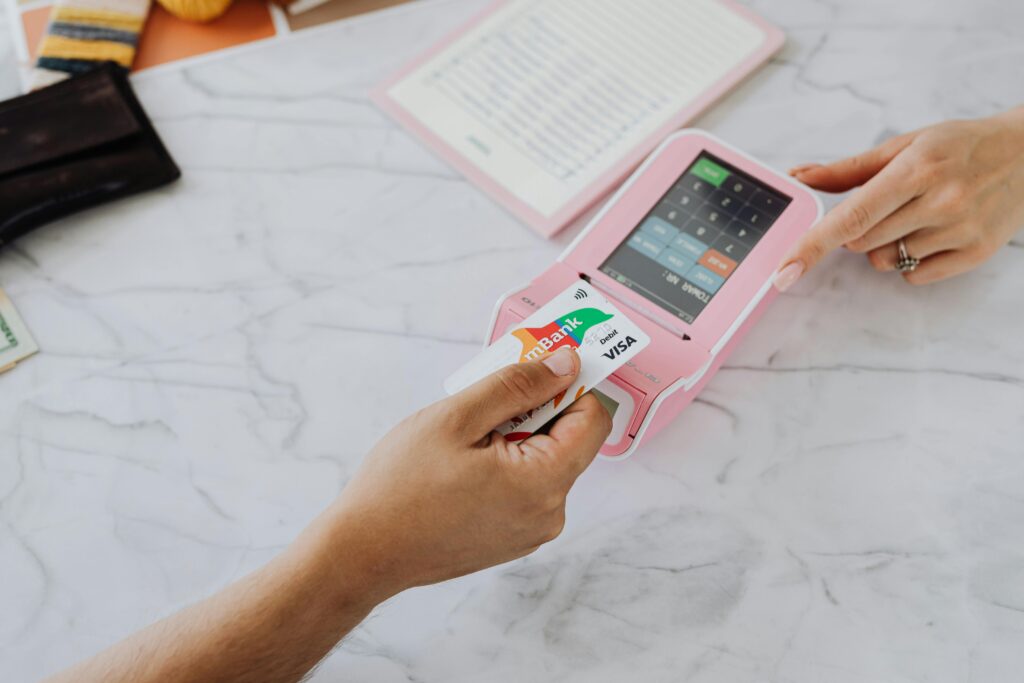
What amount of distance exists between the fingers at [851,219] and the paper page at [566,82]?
0.22 meters

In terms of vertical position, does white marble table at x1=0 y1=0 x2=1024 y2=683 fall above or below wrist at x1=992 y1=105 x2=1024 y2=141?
below

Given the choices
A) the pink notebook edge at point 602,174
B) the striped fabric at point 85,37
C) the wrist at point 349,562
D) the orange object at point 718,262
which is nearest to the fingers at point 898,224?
the orange object at point 718,262

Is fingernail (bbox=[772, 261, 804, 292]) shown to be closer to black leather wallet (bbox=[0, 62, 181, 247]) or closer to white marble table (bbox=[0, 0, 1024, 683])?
white marble table (bbox=[0, 0, 1024, 683])

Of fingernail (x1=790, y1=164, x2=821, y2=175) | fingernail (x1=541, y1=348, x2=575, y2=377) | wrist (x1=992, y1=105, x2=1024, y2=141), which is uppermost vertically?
wrist (x1=992, y1=105, x2=1024, y2=141)

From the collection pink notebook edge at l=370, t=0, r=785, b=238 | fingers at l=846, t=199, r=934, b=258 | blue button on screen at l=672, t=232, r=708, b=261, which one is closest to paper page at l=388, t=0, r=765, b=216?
pink notebook edge at l=370, t=0, r=785, b=238

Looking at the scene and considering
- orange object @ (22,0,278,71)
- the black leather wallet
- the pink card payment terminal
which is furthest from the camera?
orange object @ (22,0,278,71)

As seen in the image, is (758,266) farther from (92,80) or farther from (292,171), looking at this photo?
(92,80)

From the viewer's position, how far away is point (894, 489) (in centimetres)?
69

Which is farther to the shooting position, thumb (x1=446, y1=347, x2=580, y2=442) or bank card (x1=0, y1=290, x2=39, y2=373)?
bank card (x1=0, y1=290, x2=39, y2=373)

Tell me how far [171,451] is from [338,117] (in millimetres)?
391

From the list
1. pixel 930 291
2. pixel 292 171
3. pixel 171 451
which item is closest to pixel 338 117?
pixel 292 171

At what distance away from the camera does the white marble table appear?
2.14 ft

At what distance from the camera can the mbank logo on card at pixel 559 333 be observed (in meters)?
0.63

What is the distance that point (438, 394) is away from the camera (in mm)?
738
